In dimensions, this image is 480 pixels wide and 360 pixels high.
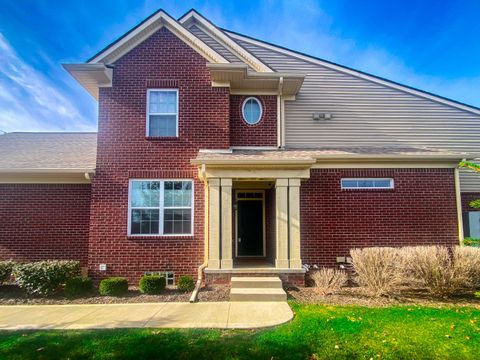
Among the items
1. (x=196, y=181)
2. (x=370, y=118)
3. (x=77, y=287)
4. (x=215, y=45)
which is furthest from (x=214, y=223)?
(x=370, y=118)

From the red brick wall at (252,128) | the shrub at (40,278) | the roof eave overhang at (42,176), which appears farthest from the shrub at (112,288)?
the red brick wall at (252,128)

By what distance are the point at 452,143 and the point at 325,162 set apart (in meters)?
5.41

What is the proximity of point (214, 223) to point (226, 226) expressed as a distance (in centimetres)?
34

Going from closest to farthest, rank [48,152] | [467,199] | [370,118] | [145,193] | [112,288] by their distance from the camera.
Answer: [112,288] < [145,193] < [467,199] < [370,118] < [48,152]

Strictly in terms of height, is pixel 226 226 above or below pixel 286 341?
above

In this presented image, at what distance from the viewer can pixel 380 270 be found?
760 cm

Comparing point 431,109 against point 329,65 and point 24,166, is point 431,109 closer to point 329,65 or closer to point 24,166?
point 329,65

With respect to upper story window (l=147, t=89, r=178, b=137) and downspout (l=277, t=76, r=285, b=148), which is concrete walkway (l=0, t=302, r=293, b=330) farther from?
downspout (l=277, t=76, r=285, b=148)

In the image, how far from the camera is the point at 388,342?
4.83m

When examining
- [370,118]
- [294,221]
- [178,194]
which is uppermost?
[370,118]

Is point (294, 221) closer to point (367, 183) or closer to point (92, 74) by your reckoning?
point (367, 183)

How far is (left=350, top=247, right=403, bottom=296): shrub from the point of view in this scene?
7492mm

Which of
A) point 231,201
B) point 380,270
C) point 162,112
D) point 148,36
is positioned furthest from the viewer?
point 148,36

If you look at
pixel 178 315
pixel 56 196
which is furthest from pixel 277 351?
pixel 56 196
